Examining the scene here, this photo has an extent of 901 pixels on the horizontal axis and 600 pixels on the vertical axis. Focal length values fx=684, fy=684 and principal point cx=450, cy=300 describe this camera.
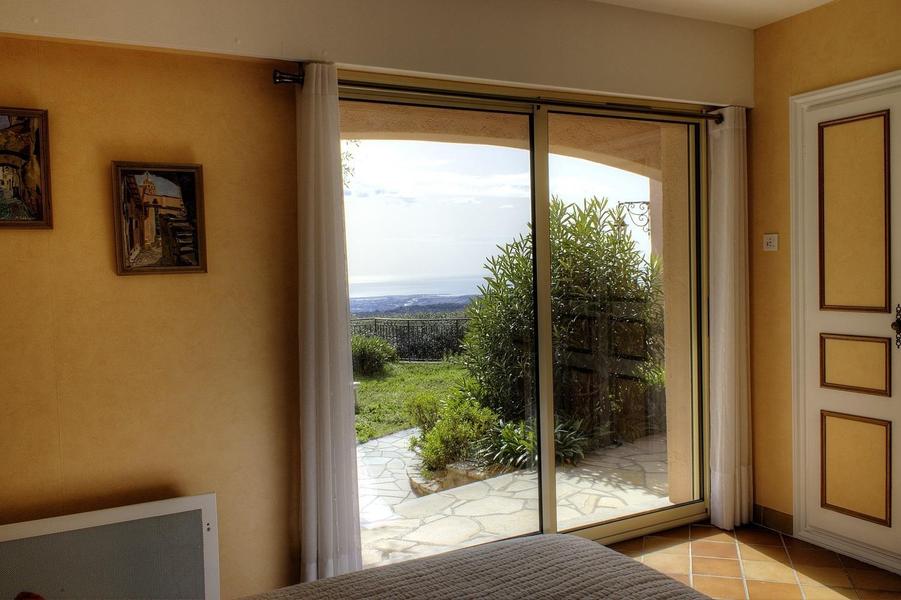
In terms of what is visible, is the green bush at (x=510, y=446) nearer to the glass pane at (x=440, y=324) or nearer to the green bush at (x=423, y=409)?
the glass pane at (x=440, y=324)

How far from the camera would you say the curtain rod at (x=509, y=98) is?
279 cm

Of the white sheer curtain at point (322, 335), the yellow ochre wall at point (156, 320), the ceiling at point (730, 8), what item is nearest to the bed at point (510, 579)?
the white sheer curtain at point (322, 335)

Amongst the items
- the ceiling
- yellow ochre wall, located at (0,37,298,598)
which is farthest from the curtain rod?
the ceiling

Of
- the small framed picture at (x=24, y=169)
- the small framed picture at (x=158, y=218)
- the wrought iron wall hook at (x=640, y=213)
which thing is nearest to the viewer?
the small framed picture at (x=24, y=169)

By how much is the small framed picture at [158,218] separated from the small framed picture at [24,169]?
0.24 metres

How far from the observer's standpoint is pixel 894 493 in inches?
130

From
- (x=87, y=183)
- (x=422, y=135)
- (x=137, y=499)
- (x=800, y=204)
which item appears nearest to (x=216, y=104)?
(x=87, y=183)

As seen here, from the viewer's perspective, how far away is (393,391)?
3199 millimetres

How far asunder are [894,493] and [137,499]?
3.43 m

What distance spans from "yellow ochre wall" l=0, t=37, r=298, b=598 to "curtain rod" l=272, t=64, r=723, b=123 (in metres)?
0.13

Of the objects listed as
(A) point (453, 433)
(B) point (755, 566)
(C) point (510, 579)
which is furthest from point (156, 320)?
(B) point (755, 566)

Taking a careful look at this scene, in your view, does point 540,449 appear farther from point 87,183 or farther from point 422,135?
point 87,183

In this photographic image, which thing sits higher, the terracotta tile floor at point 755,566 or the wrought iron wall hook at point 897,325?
the wrought iron wall hook at point 897,325

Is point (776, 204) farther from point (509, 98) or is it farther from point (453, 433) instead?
point (453, 433)
